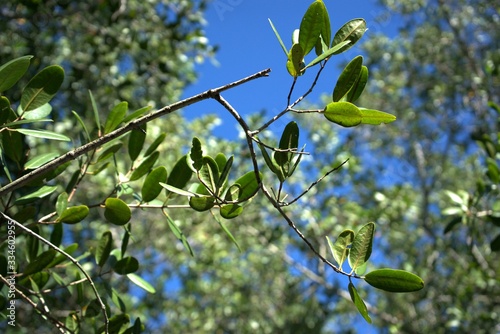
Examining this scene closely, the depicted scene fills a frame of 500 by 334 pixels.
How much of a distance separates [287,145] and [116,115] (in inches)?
20.6

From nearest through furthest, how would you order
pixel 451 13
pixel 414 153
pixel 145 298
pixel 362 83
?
pixel 362 83, pixel 145 298, pixel 451 13, pixel 414 153

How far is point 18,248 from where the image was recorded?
2828mm

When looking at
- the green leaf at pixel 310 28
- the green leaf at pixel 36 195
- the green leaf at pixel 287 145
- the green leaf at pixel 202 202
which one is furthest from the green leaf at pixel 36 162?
the green leaf at pixel 310 28

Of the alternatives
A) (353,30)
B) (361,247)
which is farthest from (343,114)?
(361,247)

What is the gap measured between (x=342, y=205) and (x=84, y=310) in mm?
4353

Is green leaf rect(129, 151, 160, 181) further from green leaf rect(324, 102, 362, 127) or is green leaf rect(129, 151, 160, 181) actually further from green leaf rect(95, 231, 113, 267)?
green leaf rect(324, 102, 362, 127)

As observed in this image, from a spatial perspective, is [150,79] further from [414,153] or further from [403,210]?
[414,153]

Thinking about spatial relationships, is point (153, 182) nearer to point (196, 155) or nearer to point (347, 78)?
point (196, 155)

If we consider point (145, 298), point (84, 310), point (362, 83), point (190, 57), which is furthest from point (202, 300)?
point (362, 83)

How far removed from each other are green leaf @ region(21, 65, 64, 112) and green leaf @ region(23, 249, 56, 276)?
41 centimetres

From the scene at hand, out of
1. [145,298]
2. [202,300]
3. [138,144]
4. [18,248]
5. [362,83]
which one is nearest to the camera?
[362,83]

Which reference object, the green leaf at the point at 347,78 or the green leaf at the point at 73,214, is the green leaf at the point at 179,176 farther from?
the green leaf at the point at 347,78

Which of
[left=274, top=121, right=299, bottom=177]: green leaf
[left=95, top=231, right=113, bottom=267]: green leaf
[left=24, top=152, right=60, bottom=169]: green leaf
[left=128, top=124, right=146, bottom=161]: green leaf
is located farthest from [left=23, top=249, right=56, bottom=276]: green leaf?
[left=274, top=121, right=299, bottom=177]: green leaf

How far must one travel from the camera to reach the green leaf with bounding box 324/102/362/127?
3.82 feet
